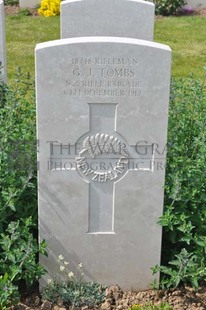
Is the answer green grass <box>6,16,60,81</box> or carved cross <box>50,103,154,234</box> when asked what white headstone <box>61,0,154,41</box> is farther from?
green grass <box>6,16,60,81</box>

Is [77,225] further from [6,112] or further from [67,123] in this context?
[6,112]

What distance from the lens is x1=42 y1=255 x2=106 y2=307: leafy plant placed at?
357cm

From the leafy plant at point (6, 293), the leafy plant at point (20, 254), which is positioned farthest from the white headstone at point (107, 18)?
the leafy plant at point (6, 293)

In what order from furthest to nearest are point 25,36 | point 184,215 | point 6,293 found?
point 25,36 → point 184,215 → point 6,293

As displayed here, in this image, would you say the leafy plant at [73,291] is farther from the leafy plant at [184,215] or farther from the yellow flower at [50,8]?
the yellow flower at [50,8]

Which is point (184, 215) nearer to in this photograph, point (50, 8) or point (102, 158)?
point (102, 158)

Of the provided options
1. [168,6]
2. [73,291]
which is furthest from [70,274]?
[168,6]

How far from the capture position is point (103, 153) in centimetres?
346

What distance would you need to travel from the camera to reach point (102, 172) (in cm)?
350

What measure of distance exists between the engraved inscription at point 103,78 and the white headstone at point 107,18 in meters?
2.05

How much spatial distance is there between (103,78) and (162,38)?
27.1 ft

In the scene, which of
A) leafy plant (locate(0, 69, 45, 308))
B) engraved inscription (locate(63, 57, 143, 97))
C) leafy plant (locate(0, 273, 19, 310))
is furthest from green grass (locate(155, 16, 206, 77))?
leafy plant (locate(0, 273, 19, 310))

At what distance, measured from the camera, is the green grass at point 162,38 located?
939 centimetres

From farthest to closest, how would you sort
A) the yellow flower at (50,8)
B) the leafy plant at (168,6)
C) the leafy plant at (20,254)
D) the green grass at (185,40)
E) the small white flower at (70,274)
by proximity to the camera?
the leafy plant at (168,6) → the yellow flower at (50,8) → the green grass at (185,40) → the small white flower at (70,274) → the leafy plant at (20,254)
